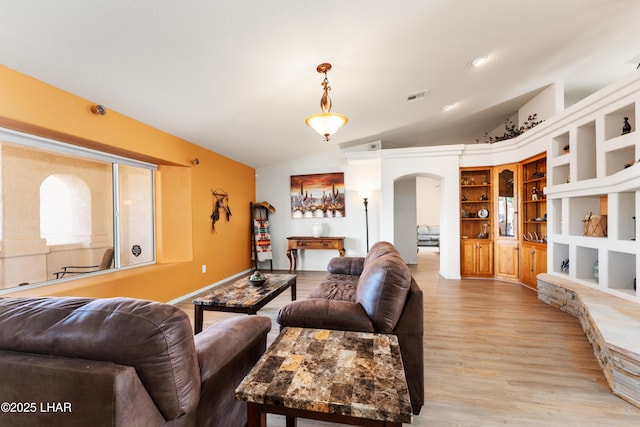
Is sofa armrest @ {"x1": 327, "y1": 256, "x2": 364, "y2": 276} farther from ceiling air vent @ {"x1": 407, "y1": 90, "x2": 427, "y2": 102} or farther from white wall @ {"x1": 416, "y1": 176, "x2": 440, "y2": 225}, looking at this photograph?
white wall @ {"x1": 416, "y1": 176, "x2": 440, "y2": 225}

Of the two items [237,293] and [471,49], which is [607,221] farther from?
[237,293]

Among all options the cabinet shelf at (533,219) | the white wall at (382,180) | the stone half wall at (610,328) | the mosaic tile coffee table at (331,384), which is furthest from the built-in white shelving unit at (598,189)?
the mosaic tile coffee table at (331,384)

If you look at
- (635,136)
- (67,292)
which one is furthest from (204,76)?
(635,136)

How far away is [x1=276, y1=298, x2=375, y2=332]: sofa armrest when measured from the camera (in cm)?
167

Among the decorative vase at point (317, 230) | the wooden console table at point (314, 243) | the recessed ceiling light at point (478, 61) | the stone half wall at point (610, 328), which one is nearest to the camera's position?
the stone half wall at point (610, 328)

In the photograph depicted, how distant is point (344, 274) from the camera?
3.37m

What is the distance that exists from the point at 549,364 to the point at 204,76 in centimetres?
383

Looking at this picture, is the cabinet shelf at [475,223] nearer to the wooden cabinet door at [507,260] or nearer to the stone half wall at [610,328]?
the wooden cabinet door at [507,260]

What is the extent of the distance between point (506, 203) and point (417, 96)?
2711mm

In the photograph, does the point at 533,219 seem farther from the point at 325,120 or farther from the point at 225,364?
the point at 225,364

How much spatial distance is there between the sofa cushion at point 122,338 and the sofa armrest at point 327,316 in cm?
86

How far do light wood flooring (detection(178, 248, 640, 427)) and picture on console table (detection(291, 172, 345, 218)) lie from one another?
107 inches

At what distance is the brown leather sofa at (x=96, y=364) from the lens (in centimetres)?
80

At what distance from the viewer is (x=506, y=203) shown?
4.89m
